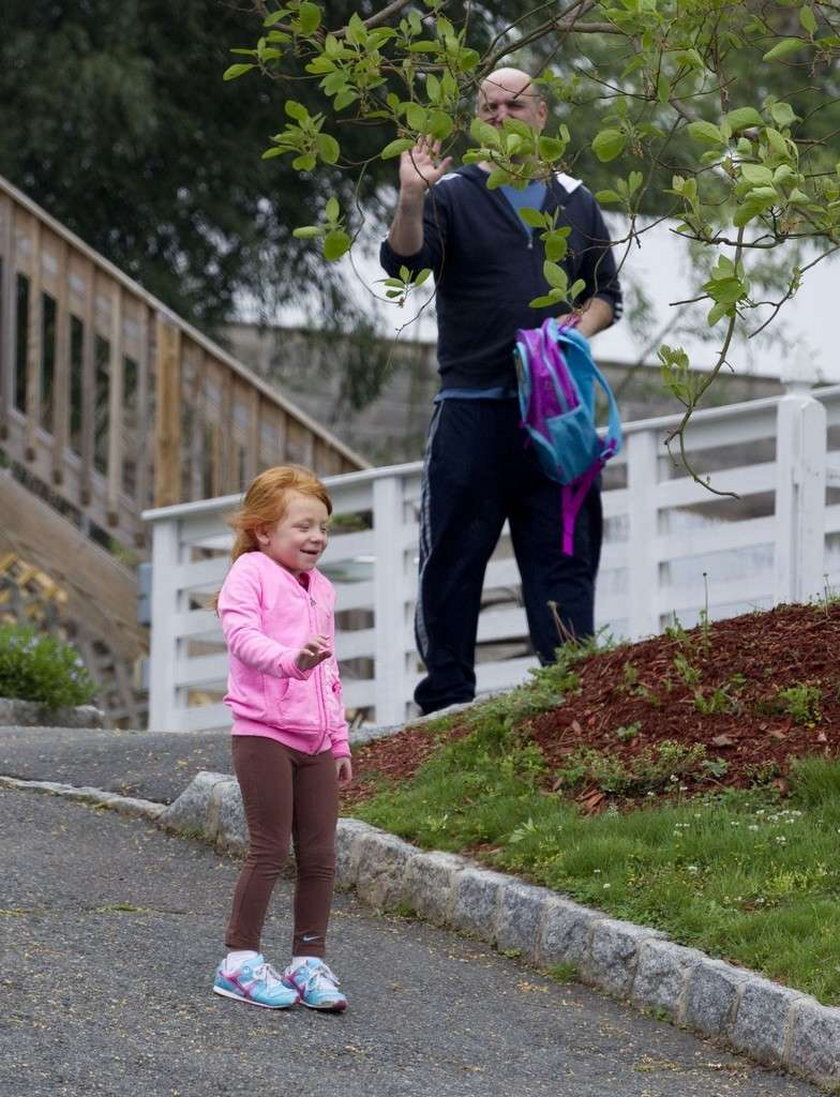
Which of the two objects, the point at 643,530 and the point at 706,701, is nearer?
the point at 706,701

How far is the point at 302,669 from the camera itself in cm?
461

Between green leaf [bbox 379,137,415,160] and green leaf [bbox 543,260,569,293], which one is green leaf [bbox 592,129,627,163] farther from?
green leaf [bbox 379,137,415,160]

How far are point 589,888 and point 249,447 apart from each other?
6211 mm

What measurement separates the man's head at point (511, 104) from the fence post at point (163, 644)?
466 centimetres

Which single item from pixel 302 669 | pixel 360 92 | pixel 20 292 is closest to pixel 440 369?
pixel 360 92

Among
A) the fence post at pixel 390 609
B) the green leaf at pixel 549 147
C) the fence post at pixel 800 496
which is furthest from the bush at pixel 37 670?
the green leaf at pixel 549 147

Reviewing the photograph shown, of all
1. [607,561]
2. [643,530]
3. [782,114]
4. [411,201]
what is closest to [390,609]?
[607,561]

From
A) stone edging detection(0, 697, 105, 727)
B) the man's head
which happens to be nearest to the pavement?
the man's head

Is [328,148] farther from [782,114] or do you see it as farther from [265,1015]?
[265,1015]

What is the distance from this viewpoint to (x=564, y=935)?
5387 millimetres

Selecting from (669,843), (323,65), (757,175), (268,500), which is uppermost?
(323,65)

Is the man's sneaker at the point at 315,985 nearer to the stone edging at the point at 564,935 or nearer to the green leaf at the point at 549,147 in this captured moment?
the stone edging at the point at 564,935

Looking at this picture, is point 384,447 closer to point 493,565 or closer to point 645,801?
point 493,565

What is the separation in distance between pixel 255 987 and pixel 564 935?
3.30 ft
